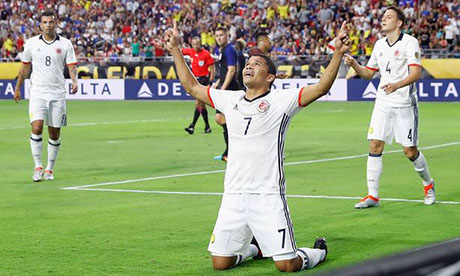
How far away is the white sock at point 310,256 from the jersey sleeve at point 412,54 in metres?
3.83

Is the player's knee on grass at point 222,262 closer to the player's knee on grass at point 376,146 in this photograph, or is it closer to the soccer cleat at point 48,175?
the player's knee on grass at point 376,146

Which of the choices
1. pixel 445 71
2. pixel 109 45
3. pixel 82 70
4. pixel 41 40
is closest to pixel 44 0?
pixel 109 45

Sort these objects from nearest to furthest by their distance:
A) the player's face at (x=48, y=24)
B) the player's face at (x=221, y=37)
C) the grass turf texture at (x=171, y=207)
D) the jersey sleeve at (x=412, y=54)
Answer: the grass turf texture at (x=171, y=207) → the jersey sleeve at (x=412, y=54) → the player's face at (x=48, y=24) → the player's face at (x=221, y=37)

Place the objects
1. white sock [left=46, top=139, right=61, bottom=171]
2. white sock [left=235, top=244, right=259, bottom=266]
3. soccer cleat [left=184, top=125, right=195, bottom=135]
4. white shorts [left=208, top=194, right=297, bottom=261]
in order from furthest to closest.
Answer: soccer cleat [left=184, top=125, right=195, bottom=135] < white sock [left=46, top=139, right=61, bottom=171] < white sock [left=235, top=244, right=259, bottom=266] < white shorts [left=208, top=194, right=297, bottom=261]

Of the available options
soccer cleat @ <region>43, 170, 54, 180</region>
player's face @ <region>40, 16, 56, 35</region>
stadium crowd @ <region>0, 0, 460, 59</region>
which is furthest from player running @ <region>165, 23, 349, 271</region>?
stadium crowd @ <region>0, 0, 460, 59</region>

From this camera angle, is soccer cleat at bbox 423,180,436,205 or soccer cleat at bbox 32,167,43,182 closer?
soccer cleat at bbox 423,180,436,205

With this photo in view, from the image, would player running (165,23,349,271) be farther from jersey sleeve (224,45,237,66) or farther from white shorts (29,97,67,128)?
jersey sleeve (224,45,237,66)

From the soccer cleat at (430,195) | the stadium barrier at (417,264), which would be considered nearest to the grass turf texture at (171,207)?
the soccer cleat at (430,195)

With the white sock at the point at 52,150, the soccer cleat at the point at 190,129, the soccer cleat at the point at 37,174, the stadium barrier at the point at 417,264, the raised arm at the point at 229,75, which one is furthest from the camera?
the soccer cleat at the point at 190,129

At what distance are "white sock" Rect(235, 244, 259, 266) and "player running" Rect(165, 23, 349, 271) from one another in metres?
0.02

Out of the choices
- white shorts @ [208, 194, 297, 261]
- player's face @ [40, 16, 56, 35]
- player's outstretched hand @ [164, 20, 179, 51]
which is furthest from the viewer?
player's face @ [40, 16, 56, 35]

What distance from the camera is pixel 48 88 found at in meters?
14.2

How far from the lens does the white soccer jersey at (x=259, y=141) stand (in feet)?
23.6

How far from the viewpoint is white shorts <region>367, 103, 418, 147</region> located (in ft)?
36.2
